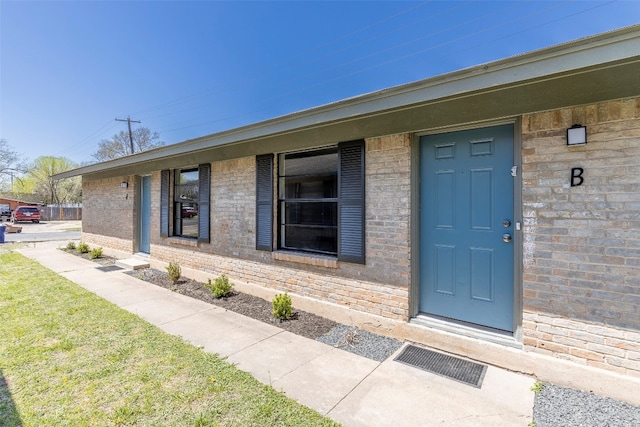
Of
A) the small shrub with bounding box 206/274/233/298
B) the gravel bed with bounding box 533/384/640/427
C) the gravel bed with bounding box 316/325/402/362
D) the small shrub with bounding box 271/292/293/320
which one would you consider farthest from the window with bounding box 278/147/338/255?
the gravel bed with bounding box 533/384/640/427

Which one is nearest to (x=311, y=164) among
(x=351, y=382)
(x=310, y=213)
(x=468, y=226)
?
(x=310, y=213)

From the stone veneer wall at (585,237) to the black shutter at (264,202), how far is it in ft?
11.7

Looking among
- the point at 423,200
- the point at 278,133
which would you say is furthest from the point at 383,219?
the point at 278,133

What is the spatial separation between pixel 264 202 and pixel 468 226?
322cm

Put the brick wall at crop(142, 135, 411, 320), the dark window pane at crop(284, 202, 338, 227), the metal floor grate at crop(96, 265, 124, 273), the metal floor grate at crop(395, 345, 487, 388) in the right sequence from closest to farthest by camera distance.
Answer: the metal floor grate at crop(395, 345, 487, 388)
the brick wall at crop(142, 135, 411, 320)
the dark window pane at crop(284, 202, 338, 227)
the metal floor grate at crop(96, 265, 124, 273)

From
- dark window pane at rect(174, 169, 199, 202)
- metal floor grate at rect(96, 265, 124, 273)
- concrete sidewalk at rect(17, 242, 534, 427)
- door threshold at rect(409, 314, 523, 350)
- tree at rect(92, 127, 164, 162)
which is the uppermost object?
tree at rect(92, 127, 164, 162)

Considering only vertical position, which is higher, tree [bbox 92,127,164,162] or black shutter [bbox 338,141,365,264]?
tree [bbox 92,127,164,162]

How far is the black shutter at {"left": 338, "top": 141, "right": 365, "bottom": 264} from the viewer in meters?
3.94

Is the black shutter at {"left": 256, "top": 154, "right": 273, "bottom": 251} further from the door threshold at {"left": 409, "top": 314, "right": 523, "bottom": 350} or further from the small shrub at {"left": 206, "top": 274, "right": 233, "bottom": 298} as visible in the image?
the door threshold at {"left": 409, "top": 314, "right": 523, "bottom": 350}

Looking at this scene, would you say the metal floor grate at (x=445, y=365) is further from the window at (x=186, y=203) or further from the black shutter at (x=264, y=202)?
the window at (x=186, y=203)

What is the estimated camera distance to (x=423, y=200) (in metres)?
3.60

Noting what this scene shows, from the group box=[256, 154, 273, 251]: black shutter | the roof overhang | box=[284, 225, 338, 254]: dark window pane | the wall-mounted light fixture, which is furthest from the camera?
box=[256, 154, 273, 251]: black shutter

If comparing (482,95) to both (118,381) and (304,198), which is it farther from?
(118,381)

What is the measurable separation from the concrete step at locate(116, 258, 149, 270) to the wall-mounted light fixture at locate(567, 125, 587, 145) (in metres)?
8.54
